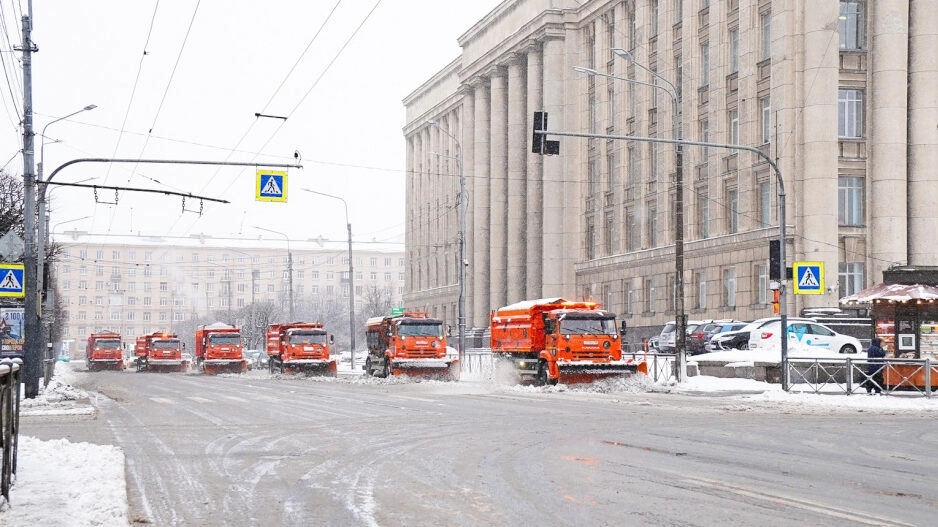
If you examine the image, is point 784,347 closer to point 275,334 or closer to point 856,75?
point 856,75

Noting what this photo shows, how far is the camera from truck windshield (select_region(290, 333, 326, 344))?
52969mm

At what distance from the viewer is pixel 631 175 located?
216 ft

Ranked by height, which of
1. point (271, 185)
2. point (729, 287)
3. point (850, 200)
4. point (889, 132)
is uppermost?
point (889, 132)

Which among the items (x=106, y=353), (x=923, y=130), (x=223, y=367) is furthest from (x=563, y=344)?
Result: (x=106, y=353)

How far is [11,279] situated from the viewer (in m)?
25.4

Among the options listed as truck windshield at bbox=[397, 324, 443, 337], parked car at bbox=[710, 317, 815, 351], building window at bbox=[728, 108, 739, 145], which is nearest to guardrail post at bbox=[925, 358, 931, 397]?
parked car at bbox=[710, 317, 815, 351]

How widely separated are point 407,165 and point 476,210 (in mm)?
27378

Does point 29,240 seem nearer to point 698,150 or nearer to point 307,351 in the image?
point 307,351

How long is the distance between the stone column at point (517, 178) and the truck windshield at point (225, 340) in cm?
2342

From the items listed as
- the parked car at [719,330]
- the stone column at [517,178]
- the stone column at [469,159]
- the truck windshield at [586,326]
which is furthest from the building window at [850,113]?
the stone column at [469,159]

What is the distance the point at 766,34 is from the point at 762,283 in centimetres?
1139

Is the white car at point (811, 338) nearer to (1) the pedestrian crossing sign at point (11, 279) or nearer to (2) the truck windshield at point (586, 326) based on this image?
(2) the truck windshield at point (586, 326)

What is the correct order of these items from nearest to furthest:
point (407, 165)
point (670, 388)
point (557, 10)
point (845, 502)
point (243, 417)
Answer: point (845, 502)
point (243, 417)
point (670, 388)
point (557, 10)
point (407, 165)

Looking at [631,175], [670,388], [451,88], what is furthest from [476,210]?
[670,388]
